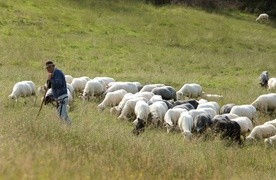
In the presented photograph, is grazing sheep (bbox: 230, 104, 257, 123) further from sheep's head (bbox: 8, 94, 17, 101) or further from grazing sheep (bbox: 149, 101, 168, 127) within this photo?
sheep's head (bbox: 8, 94, 17, 101)

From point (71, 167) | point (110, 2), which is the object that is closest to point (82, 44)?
point (110, 2)

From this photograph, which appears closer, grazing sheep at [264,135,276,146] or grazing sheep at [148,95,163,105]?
grazing sheep at [264,135,276,146]

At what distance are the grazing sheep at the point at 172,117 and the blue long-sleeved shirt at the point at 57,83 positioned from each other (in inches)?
125

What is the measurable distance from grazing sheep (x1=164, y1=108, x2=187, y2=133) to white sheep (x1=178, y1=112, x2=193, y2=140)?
0.94ft

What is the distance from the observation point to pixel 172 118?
1577 centimetres

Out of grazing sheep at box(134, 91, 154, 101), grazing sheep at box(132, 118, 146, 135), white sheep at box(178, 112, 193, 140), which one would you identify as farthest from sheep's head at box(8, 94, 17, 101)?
white sheep at box(178, 112, 193, 140)

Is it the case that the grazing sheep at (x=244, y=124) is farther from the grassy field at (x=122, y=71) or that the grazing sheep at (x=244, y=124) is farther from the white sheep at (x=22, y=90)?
the white sheep at (x=22, y=90)

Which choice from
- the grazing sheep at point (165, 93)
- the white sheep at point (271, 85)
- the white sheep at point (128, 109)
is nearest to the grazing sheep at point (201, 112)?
the white sheep at point (128, 109)

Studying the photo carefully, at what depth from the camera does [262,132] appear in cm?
1516

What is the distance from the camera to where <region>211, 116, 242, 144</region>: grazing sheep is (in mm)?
14492

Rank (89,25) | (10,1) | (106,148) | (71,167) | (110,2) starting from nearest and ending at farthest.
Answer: (71,167)
(106,148)
(89,25)
(10,1)
(110,2)

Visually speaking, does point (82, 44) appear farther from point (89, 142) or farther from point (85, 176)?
point (85, 176)

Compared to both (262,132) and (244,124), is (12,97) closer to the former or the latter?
(244,124)

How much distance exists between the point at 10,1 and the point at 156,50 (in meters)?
12.6
